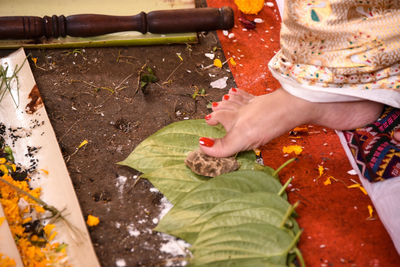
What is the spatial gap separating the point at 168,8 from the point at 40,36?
485mm

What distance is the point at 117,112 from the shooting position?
127 centimetres

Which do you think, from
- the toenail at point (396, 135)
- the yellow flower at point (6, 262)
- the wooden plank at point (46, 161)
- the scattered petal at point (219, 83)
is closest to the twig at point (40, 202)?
the wooden plank at point (46, 161)

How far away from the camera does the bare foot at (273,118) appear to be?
1.09m

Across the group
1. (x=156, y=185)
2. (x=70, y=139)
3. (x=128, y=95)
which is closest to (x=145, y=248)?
(x=156, y=185)

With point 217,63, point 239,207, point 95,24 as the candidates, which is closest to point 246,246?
point 239,207

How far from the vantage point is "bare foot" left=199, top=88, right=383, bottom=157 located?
1.09m

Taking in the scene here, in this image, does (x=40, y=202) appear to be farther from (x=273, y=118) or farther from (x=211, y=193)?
(x=273, y=118)

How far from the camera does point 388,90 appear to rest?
103cm

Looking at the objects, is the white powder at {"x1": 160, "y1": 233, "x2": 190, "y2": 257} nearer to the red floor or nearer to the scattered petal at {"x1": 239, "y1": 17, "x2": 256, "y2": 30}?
the red floor

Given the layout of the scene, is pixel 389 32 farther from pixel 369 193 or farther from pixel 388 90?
pixel 369 193

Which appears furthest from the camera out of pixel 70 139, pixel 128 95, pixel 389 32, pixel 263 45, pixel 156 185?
Result: pixel 263 45

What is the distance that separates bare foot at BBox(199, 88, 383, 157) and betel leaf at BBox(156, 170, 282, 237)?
103 mm

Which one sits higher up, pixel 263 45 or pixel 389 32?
pixel 389 32

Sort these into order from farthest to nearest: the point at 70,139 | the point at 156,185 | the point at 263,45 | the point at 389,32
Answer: the point at 263,45 < the point at 70,139 < the point at 156,185 < the point at 389,32
